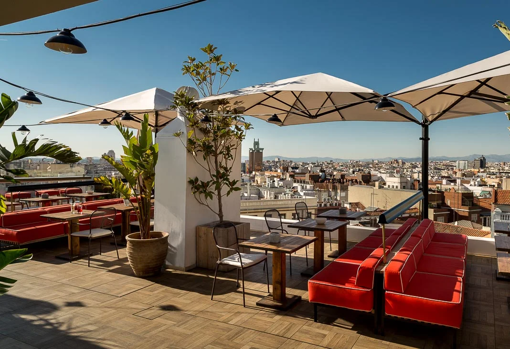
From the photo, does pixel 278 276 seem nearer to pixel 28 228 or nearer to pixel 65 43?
pixel 65 43

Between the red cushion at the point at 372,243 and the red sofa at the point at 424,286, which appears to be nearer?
the red sofa at the point at 424,286

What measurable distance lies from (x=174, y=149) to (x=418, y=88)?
345cm

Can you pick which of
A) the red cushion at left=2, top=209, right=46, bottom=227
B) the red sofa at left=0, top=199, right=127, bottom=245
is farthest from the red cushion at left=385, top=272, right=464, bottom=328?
the red cushion at left=2, top=209, right=46, bottom=227

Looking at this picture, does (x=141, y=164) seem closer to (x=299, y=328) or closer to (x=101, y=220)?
(x=101, y=220)

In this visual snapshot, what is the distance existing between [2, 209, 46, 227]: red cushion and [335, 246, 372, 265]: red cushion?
6.02 m

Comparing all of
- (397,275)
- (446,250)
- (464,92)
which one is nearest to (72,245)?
(397,275)

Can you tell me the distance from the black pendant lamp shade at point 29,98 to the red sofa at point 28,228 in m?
2.15

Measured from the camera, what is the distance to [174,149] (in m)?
5.37

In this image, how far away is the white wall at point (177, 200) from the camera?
5.27 meters

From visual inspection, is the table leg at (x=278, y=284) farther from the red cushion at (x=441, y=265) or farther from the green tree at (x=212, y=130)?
the green tree at (x=212, y=130)

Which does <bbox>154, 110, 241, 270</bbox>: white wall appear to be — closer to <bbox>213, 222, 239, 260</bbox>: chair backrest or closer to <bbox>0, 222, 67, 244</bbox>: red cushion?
<bbox>213, 222, 239, 260</bbox>: chair backrest

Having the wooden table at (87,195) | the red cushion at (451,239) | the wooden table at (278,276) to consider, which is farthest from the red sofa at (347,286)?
the wooden table at (87,195)

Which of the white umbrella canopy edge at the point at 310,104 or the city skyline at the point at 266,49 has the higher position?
the city skyline at the point at 266,49

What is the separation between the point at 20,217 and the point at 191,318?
5015 mm
